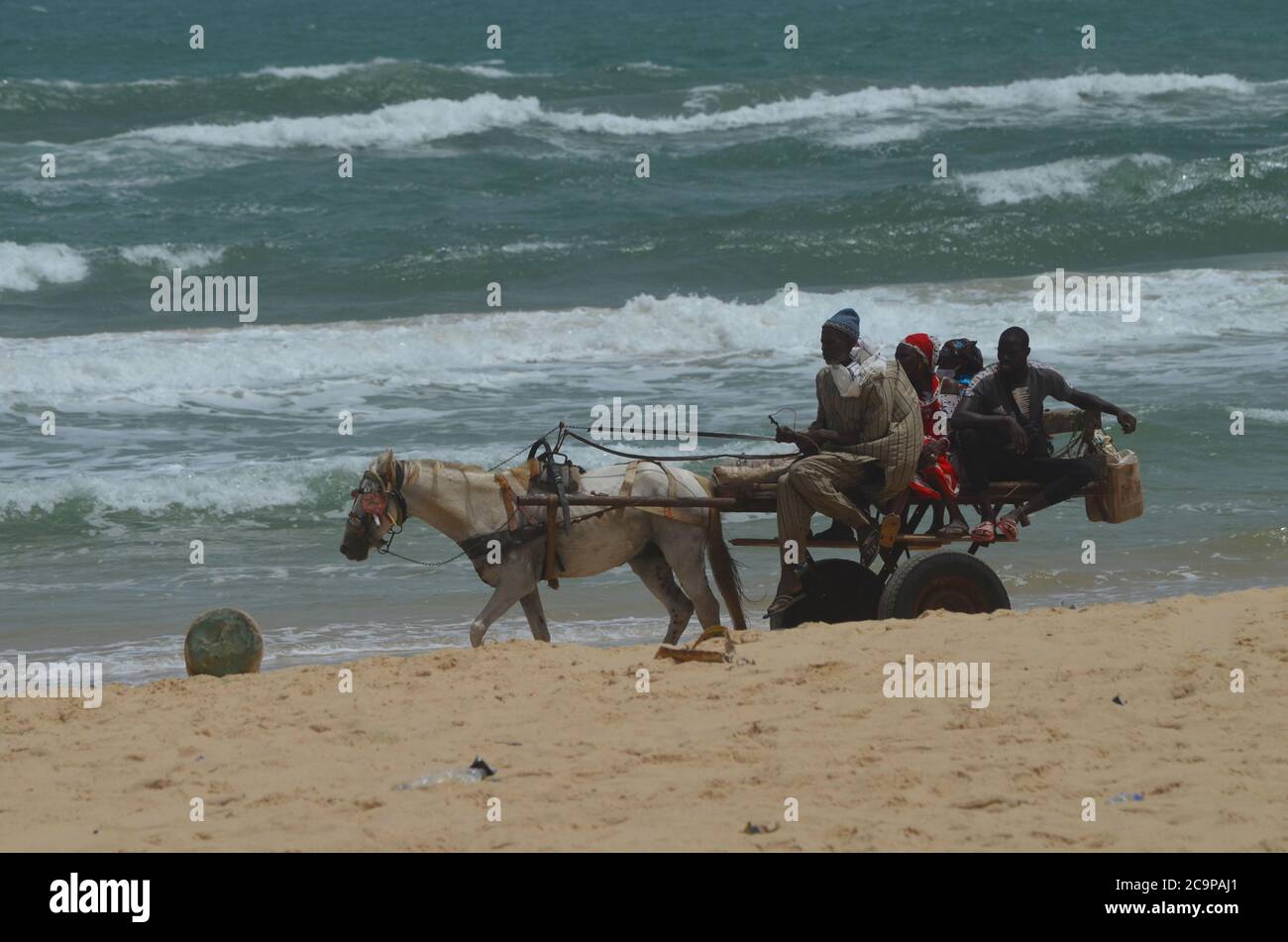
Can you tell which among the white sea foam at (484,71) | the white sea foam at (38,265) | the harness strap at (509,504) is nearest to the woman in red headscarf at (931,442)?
the harness strap at (509,504)

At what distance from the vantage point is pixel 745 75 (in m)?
40.4

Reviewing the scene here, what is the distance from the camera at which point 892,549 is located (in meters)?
9.59

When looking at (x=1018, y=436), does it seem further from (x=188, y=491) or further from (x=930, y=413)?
(x=188, y=491)

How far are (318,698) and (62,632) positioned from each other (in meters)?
3.76

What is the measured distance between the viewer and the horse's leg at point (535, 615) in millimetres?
10141

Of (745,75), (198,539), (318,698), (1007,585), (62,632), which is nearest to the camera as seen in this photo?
(318,698)

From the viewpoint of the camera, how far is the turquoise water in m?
13.2

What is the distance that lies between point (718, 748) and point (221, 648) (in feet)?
11.0

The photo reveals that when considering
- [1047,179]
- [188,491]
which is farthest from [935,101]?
[188,491]

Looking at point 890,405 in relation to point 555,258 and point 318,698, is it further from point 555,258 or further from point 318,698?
point 555,258

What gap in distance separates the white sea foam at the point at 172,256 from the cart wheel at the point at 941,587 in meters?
19.6

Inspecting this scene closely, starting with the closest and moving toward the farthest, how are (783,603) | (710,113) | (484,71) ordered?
(783,603), (710,113), (484,71)

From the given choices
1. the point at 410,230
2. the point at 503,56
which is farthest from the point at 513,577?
the point at 503,56

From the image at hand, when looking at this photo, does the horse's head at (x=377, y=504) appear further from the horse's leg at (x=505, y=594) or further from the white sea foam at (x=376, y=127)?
the white sea foam at (x=376, y=127)
